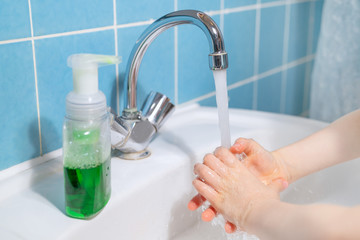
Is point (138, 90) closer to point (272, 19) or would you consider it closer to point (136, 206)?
point (136, 206)

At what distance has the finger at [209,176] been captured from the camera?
2.09 ft

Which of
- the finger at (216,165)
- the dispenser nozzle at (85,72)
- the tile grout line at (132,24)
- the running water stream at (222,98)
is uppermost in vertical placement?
the tile grout line at (132,24)

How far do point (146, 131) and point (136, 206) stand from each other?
14 cm

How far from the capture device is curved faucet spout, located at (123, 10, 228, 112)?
0.65 meters

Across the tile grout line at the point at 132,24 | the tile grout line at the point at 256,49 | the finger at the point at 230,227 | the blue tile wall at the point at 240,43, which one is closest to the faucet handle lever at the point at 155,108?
the tile grout line at the point at 132,24

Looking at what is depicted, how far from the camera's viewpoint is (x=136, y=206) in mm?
682

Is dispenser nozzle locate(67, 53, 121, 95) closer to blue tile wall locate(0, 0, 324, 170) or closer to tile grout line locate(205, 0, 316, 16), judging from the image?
blue tile wall locate(0, 0, 324, 170)

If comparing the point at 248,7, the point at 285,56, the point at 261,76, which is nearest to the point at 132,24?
the point at 248,7

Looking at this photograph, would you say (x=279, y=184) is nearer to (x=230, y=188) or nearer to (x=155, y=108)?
(x=230, y=188)

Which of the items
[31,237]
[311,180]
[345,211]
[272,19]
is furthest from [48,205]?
[272,19]

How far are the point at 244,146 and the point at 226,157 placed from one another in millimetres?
63

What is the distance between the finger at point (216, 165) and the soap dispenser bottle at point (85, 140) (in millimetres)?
142

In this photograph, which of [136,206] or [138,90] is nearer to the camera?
[136,206]

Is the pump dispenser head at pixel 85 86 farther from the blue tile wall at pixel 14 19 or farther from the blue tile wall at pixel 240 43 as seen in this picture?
the blue tile wall at pixel 240 43
